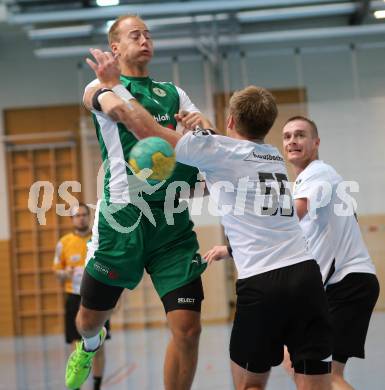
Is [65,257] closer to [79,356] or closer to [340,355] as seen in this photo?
[79,356]

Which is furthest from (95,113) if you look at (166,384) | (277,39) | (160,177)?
(277,39)

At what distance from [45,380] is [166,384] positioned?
14.0ft

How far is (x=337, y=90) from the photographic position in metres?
13.1

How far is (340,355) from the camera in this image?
4.50 meters

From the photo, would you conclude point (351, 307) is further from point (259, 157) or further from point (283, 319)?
point (259, 157)

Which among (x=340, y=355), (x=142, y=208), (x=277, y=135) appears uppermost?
(x=277, y=135)

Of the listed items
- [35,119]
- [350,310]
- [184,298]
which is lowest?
[350,310]

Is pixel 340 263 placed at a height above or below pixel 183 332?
above

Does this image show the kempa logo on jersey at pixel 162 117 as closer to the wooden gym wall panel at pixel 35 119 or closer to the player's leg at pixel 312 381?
the player's leg at pixel 312 381

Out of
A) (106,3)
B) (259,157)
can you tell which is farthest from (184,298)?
(106,3)

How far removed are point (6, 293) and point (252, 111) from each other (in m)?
12.6

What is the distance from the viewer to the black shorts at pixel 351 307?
177 inches

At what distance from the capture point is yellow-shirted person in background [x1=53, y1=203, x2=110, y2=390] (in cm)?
876

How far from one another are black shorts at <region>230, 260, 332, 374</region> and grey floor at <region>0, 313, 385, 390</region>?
9.38 feet
